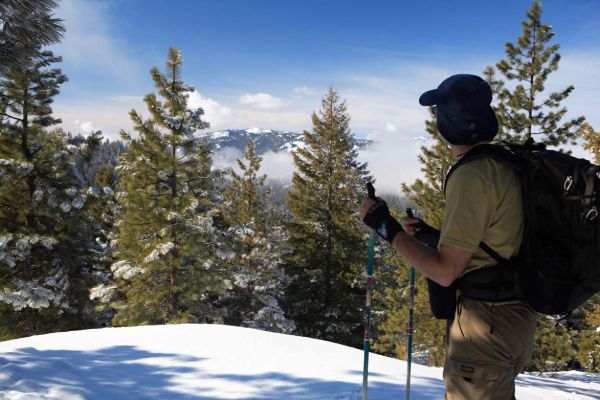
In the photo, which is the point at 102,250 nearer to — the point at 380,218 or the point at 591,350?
the point at 591,350

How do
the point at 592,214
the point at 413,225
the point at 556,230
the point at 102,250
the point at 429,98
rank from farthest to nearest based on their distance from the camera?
the point at 102,250 → the point at 413,225 → the point at 429,98 → the point at 556,230 → the point at 592,214

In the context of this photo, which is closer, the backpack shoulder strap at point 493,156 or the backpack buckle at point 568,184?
the backpack buckle at point 568,184

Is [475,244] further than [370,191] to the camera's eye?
No

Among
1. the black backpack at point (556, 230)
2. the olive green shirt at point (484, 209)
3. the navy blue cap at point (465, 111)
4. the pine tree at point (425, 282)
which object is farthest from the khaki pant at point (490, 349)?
the pine tree at point (425, 282)

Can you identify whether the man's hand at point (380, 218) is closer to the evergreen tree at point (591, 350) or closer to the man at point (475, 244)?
the man at point (475, 244)

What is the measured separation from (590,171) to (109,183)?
39.5m

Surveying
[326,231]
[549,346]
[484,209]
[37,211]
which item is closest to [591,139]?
[549,346]

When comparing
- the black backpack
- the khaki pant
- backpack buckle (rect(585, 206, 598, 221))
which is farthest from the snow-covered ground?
backpack buckle (rect(585, 206, 598, 221))

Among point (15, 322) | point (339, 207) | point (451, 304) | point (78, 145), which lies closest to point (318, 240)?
point (339, 207)

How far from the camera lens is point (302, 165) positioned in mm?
23281

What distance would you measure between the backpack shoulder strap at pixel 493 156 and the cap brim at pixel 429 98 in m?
0.37

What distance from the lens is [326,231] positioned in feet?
75.0

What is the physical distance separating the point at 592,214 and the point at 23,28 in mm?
6398

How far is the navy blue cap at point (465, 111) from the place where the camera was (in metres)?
2.09
